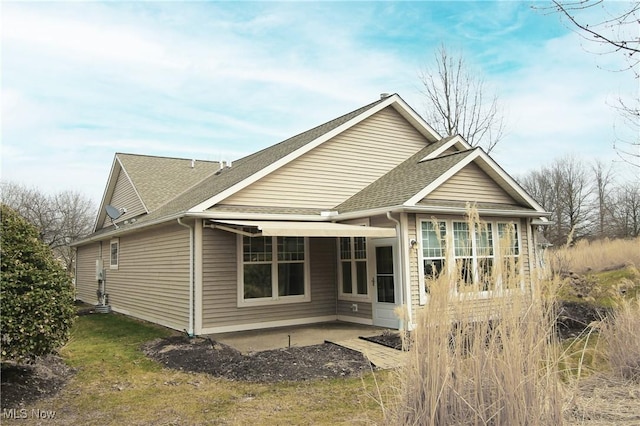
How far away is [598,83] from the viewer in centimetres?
750

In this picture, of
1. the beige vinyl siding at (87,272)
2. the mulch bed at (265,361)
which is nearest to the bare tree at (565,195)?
the beige vinyl siding at (87,272)

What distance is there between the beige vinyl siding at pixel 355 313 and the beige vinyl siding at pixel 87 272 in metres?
11.7

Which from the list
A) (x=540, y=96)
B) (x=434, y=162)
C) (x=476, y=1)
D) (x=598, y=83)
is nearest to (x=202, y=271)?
(x=434, y=162)

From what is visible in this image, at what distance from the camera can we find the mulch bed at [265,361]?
6785 millimetres

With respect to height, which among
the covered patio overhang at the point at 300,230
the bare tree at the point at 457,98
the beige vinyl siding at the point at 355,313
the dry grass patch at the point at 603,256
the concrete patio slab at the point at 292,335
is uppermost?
the bare tree at the point at 457,98

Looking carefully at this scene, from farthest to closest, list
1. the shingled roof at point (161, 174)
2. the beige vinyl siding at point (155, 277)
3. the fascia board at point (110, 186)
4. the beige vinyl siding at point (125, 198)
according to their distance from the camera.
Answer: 1. the fascia board at point (110, 186)
2. the beige vinyl siding at point (125, 198)
3. the shingled roof at point (161, 174)
4. the beige vinyl siding at point (155, 277)

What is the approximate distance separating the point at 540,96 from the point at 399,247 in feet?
20.5

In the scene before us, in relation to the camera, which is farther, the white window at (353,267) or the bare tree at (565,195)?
the bare tree at (565,195)

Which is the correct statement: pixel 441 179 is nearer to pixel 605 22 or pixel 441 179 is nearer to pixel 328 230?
pixel 328 230

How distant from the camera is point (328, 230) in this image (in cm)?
957

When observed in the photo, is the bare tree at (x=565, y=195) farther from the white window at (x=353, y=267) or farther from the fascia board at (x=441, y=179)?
the white window at (x=353, y=267)

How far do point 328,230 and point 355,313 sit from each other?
9.70 feet

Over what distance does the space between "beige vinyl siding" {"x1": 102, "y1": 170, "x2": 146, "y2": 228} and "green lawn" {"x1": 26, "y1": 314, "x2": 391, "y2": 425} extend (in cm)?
910

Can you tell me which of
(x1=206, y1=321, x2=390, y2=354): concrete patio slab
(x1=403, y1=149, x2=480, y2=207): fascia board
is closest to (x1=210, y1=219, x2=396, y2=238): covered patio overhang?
(x1=403, y1=149, x2=480, y2=207): fascia board
